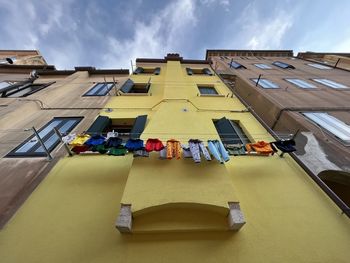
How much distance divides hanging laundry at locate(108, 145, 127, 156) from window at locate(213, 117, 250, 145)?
463cm

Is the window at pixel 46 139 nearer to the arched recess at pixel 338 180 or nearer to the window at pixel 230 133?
the window at pixel 230 133

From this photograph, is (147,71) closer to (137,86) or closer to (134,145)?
(137,86)

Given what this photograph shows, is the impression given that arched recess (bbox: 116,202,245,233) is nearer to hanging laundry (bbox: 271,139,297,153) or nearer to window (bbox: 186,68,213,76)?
hanging laundry (bbox: 271,139,297,153)

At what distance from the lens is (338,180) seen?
7.35 meters

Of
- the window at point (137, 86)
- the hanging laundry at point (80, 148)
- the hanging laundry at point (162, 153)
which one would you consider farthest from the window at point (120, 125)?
the window at point (137, 86)

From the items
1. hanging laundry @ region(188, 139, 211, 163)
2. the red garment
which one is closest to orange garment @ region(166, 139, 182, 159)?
the red garment

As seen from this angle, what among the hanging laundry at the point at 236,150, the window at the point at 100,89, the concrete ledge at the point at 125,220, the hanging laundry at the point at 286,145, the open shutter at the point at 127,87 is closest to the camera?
the concrete ledge at the point at 125,220

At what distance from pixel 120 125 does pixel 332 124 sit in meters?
11.4

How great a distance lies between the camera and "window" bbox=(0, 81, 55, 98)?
12078 mm

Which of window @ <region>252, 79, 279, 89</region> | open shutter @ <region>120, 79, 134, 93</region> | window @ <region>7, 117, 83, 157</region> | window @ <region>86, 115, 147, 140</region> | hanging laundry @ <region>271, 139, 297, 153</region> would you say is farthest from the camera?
window @ <region>252, 79, 279, 89</region>

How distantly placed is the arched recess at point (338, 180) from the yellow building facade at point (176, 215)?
5.44 ft

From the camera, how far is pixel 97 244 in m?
4.40

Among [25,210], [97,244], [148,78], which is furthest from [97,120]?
[148,78]

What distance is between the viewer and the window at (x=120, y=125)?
814 cm
